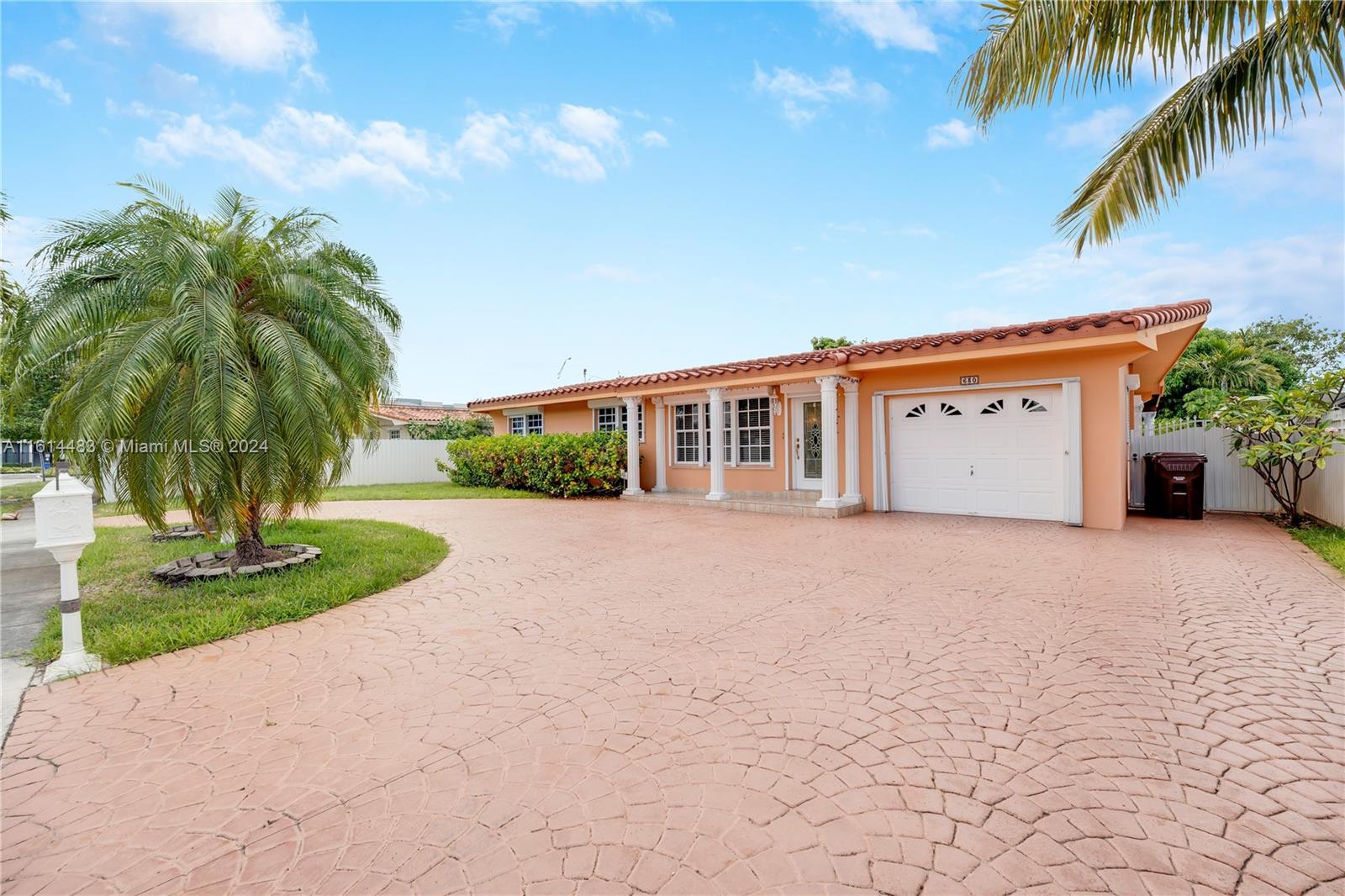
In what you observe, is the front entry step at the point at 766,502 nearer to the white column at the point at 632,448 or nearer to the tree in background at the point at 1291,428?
the white column at the point at 632,448

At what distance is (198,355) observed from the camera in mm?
5684

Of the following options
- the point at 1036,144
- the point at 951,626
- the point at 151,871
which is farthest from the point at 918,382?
the point at 151,871

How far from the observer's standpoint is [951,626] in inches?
189

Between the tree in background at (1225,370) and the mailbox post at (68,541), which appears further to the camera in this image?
the tree in background at (1225,370)

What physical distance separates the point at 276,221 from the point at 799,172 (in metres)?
11.8

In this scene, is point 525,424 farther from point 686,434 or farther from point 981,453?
point 981,453

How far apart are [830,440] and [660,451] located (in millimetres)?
5646

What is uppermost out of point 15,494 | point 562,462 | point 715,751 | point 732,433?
point 732,433

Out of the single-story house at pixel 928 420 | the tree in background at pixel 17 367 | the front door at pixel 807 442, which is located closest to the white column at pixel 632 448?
the single-story house at pixel 928 420

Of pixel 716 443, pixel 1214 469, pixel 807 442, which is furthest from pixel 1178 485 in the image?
pixel 716 443

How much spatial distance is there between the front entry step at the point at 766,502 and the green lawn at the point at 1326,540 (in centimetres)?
641

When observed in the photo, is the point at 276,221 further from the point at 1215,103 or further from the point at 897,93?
the point at 897,93

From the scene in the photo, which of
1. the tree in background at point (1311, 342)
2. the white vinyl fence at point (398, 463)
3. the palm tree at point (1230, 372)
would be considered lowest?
the white vinyl fence at point (398, 463)

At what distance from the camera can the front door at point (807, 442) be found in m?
13.6
